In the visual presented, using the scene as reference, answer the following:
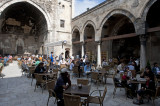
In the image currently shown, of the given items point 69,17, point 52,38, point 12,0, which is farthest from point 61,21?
point 12,0

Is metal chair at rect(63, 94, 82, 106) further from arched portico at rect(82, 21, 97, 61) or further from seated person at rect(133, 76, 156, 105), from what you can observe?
arched portico at rect(82, 21, 97, 61)

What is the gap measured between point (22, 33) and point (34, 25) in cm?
284

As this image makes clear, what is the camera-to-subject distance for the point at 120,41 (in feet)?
49.0

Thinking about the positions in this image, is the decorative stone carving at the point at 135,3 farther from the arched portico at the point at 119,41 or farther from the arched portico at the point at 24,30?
the arched portico at the point at 24,30

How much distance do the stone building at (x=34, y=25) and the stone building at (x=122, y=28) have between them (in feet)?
6.83

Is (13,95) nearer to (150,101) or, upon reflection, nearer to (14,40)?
(150,101)

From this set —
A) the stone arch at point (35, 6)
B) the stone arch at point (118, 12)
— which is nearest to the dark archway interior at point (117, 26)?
the stone arch at point (118, 12)

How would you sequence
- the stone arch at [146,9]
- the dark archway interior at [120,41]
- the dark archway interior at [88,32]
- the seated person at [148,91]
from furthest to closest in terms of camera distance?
the dark archway interior at [88,32] → the dark archway interior at [120,41] → the stone arch at [146,9] → the seated person at [148,91]

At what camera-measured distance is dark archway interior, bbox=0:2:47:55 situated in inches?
822

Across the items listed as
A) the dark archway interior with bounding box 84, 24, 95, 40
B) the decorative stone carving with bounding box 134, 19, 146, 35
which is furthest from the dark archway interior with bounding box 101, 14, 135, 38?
the decorative stone carving with bounding box 134, 19, 146, 35

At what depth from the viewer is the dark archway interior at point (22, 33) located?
68.5 feet

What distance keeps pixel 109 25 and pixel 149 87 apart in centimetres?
1062

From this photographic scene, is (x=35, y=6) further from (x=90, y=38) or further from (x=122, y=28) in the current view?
(x=122, y=28)

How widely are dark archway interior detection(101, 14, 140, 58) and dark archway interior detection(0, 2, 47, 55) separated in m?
→ 11.4
